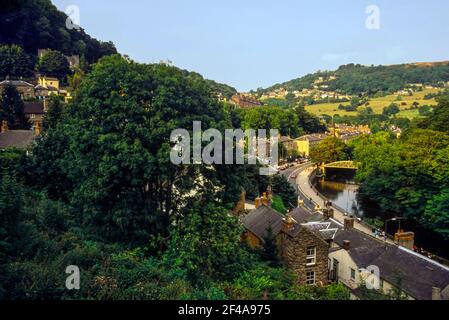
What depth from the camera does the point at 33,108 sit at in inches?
2088

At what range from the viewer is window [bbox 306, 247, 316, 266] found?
21656 millimetres

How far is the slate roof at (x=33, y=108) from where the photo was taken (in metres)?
52.5

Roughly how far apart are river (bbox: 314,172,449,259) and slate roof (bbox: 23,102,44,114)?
38075 millimetres

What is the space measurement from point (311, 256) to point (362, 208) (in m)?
30.5

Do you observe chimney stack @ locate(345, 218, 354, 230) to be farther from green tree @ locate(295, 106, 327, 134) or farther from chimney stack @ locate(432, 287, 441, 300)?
green tree @ locate(295, 106, 327, 134)

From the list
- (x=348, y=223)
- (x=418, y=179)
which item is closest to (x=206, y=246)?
(x=348, y=223)

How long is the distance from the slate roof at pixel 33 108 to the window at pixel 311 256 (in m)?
42.4

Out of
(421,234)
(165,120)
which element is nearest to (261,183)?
(421,234)

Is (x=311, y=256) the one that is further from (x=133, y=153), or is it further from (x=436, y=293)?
(x=133, y=153)

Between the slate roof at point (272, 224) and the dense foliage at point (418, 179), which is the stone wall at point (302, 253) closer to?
the slate roof at point (272, 224)

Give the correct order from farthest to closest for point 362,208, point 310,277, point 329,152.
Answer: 1. point 329,152
2. point 362,208
3. point 310,277
